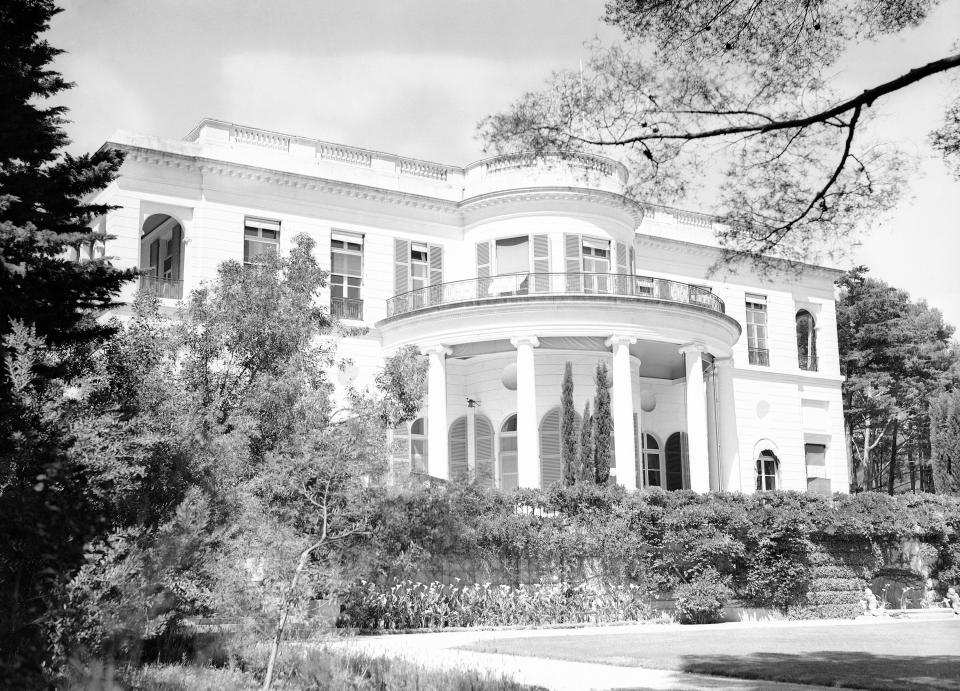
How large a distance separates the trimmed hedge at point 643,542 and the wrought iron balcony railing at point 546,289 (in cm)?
903

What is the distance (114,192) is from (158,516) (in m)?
19.4

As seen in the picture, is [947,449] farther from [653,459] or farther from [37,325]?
[37,325]

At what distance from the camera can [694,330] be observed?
3025cm

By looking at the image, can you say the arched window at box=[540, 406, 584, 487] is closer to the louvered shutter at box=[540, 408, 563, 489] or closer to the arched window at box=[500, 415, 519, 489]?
the louvered shutter at box=[540, 408, 563, 489]

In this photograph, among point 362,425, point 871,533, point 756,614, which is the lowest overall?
point 756,614

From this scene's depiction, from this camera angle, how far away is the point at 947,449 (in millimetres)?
32531

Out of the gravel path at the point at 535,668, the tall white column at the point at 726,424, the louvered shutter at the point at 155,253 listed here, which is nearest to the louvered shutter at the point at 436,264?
the louvered shutter at the point at 155,253

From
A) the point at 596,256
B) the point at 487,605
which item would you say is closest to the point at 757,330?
the point at 596,256

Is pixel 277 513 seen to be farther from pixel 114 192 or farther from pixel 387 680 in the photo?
pixel 114 192

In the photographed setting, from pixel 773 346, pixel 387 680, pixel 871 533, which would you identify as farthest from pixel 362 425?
pixel 773 346

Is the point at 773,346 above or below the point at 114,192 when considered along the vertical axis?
below

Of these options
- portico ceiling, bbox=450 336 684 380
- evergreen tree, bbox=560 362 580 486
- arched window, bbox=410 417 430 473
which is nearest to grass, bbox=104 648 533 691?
evergreen tree, bbox=560 362 580 486

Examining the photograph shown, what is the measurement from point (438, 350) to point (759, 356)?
1432 centimetres

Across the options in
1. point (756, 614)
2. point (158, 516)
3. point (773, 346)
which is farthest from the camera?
point (773, 346)
